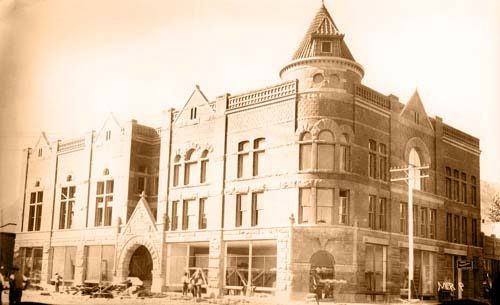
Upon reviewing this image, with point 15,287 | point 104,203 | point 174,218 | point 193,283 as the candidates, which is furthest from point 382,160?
point 15,287

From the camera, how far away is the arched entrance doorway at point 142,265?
9945mm

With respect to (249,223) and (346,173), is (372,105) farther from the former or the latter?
(249,223)

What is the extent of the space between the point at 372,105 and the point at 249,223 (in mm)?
2583

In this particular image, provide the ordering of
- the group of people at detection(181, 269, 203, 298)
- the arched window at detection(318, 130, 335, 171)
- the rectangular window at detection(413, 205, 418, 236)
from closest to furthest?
the rectangular window at detection(413, 205, 418, 236), the arched window at detection(318, 130, 335, 171), the group of people at detection(181, 269, 203, 298)

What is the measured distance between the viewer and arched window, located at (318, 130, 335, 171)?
8539 mm

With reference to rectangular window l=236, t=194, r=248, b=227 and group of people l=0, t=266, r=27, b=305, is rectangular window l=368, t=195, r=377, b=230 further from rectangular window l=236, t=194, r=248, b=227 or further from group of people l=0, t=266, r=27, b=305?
group of people l=0, t=266, r=27, b=305

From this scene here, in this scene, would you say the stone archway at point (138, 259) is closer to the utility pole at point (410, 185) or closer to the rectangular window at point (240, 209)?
the rectangular window at point (240, 209)

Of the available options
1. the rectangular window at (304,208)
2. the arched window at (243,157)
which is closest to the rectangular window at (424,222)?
the rectangular window at (304,208)

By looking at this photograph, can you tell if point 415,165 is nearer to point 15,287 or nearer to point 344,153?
point 344,153

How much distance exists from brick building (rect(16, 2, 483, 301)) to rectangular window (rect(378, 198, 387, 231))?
35 millimetres

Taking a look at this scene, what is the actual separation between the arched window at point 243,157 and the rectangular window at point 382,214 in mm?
2332

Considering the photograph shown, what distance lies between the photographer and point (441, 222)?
8445mm

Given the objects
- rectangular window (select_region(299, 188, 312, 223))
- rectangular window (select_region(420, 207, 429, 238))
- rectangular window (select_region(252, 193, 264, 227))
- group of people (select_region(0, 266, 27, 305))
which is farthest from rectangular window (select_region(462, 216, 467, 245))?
group of people (select_region(0, 266, 27, 305))

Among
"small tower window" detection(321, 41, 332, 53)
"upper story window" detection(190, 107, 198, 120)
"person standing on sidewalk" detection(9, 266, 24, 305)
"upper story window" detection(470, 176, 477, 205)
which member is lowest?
"person standing on sidewalk" detection(9, 266, 24, 305)
